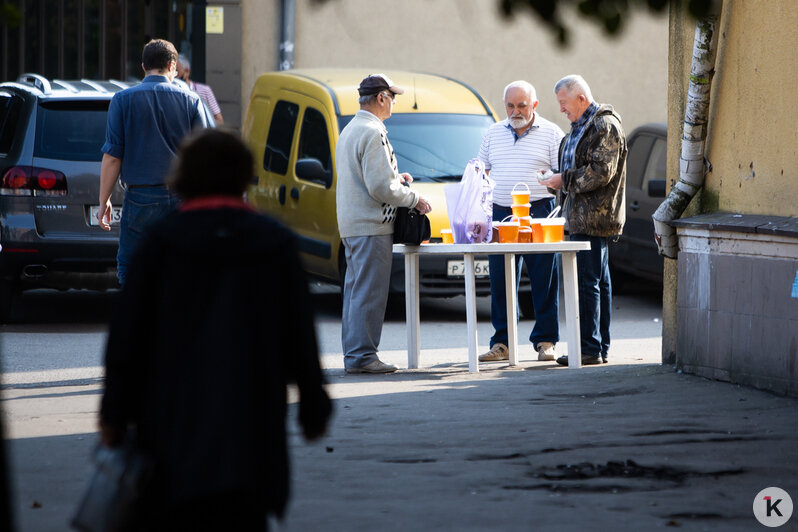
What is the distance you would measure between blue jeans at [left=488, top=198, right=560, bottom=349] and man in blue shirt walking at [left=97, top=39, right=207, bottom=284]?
98.3 inches

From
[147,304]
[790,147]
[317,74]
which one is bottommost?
[147,304]

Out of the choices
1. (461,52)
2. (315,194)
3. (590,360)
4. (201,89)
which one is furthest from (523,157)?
(461,52)

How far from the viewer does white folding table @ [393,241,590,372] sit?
8.74 metres

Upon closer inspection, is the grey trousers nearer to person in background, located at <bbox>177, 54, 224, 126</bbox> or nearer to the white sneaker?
the white sneaker

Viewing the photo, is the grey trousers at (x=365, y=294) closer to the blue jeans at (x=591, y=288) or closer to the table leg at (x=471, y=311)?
the table leg at (x=471, y=311)

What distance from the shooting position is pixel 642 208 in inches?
506

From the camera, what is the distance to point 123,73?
20000 mm

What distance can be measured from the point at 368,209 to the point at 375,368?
1.04 meters

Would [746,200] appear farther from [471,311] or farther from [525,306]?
[525,306]

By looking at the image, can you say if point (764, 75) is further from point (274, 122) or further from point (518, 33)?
point (518, 33)

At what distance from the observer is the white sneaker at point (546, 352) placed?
9516 millimetres

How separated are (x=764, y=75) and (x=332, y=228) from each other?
4.40 m

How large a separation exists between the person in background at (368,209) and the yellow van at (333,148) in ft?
6.46

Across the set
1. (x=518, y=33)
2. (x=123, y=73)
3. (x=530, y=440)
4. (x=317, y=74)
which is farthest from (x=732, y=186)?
(x=123, y=73)
